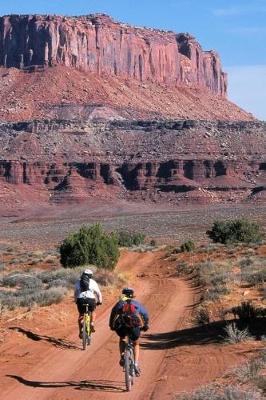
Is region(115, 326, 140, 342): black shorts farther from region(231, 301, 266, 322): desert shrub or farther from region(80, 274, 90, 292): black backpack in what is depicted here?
region(231, 301, 266, 322): desert shrub

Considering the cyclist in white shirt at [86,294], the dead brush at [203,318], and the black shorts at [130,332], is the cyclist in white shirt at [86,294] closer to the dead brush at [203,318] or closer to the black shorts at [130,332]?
the dead brush at [203,318]

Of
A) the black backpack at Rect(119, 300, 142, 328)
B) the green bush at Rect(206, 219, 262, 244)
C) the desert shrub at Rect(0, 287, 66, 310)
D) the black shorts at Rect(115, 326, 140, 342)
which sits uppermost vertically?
the black backpack at Rect(119, 300, 142, 328)

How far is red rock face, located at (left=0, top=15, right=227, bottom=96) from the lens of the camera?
16125 centimetres

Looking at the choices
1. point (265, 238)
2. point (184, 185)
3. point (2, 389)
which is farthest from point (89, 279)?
point (184, 185)

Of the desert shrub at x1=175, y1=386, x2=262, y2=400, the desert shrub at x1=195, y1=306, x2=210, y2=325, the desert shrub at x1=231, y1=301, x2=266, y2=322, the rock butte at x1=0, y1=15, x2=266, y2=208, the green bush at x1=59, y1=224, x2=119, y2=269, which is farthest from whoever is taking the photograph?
the rock butte at x1=0, y1=15, x2=266, y2=208

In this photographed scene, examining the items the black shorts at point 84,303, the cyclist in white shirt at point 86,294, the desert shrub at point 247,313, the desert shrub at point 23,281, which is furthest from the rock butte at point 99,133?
the black shorts at point 84,303

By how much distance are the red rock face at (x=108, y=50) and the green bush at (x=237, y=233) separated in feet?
371

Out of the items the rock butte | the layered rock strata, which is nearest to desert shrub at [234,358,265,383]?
the rock butte

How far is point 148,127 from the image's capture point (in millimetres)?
134500

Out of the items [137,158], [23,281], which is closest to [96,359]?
[23,281]

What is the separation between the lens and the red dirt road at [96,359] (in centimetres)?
1139

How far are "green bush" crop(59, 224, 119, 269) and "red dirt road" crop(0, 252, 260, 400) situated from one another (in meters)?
12.1

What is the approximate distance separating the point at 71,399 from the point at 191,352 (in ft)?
11.7

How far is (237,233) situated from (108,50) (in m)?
129
